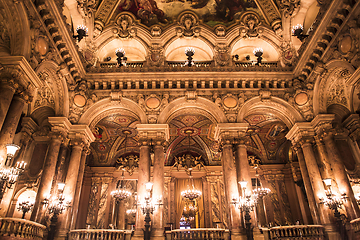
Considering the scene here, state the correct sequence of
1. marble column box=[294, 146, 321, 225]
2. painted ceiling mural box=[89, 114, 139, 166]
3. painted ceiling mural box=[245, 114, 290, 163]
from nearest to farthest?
marble column box=[294, 146, 321, 225], painted ceiling mural box=[89, 114, 139, 166], painted ceiling mural box=[245, 114, 290, 163]

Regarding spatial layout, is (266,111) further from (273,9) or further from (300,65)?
(273,9)

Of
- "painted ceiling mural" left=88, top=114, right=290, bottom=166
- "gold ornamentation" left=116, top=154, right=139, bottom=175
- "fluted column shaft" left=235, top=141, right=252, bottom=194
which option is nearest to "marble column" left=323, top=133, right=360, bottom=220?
"fluted column shaft" left=235, top=141, right=252, bottom=194

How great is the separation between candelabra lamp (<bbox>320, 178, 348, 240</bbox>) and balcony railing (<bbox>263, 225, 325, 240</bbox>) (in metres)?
0.73

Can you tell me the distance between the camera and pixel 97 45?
47.4ft

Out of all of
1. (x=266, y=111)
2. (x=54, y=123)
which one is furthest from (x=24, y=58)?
(x=266, y=111)

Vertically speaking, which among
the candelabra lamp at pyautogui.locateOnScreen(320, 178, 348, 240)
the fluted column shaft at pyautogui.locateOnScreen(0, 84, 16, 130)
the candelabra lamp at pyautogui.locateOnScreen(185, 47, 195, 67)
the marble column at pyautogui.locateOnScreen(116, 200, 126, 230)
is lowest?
the candelabra lamp at pyautogui.locateOnScreen(320, 178, 348, 240)

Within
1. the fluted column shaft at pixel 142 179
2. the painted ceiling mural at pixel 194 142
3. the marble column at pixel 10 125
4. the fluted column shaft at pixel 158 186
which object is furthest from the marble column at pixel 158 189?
the marble column at pixel 10 125

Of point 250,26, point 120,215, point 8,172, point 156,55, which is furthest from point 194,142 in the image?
point 8,172

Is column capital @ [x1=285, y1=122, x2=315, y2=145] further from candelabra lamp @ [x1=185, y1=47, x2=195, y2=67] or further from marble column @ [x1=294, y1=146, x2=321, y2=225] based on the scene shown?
candelabra lamp @ [x1=185, y1=47, x2=195, y2=67]

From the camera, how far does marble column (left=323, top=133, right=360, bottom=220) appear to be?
996 centimetres

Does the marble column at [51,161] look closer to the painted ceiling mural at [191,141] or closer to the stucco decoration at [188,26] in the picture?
the painted ceiling mural at [191,141]

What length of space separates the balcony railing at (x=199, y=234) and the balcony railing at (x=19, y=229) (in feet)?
14.7

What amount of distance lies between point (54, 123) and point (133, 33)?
631 cm

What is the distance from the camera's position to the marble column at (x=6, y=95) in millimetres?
7734
